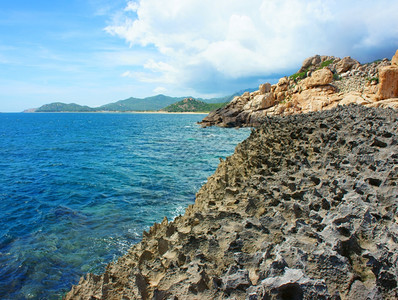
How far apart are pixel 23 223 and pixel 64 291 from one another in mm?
7238

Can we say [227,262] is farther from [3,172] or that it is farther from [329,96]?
[329,96]

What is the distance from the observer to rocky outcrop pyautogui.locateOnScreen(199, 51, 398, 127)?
32.7 m

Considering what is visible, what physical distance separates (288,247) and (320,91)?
55529 millimetres

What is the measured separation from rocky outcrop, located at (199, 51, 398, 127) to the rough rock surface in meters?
26.5

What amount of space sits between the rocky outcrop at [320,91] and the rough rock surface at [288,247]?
26.5m

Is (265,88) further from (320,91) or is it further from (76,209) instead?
(76,209)

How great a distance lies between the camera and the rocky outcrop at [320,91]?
107 ft

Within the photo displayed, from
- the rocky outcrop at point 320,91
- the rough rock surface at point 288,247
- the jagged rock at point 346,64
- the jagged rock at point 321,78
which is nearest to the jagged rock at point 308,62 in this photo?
the rocky outcrop at point 320,91

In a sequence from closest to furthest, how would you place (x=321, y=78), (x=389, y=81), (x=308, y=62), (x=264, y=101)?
Result: (x=389, y=81), (x=321, y=78), (x=264, y=101), (x=308, y=62)

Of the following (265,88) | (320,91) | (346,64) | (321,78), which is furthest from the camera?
(265,88)

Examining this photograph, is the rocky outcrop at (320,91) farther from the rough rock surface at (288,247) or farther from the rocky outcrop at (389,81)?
the rough rock surface at (288,247)

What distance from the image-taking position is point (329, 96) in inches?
1932

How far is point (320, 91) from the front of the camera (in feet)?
172

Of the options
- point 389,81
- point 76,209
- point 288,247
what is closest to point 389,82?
point 389,81
